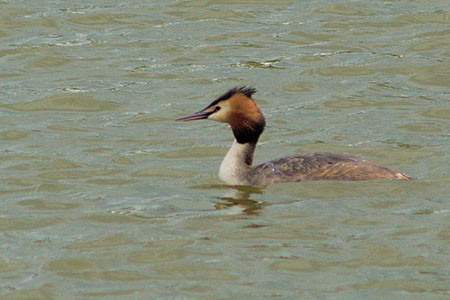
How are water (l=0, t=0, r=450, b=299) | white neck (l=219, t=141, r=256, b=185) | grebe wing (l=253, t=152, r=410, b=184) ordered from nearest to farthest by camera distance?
water (l=0, t=0, r=450, b=299) → grebe wing (l=253, t=152, r=410, b=184) → white neck (l=219, t=141, r=256, b=185)

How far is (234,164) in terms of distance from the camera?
11445 mm

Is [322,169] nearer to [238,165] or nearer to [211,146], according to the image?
[238,165]

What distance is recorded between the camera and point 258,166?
1150 cm

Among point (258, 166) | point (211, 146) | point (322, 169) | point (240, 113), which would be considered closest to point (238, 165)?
point (258, 166)

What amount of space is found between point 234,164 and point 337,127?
9.07ft

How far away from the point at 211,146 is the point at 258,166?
66.4 inches

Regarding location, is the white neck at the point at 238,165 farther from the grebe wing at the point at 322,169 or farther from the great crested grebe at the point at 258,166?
the grebe wing at the point at 322,169

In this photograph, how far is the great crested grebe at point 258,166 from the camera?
10930 millimetres

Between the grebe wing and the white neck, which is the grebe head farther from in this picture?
the grebe wing

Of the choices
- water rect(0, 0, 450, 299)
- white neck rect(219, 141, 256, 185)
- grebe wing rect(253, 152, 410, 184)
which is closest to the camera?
water rect(0, 0, 450, 299)

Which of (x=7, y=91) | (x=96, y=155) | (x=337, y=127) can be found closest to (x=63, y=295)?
(x=96, y=155)

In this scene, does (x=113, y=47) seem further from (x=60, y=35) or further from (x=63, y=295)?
(x=63, y=295)

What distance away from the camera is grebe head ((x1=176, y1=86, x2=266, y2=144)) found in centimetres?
1141

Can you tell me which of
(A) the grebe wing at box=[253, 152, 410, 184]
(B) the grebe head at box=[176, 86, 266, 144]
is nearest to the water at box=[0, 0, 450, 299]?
(A) the grebe wing at box=[253, 152, 410, 184]
